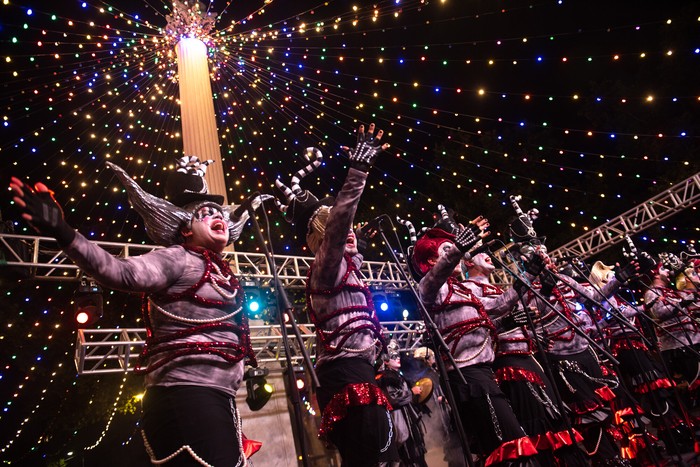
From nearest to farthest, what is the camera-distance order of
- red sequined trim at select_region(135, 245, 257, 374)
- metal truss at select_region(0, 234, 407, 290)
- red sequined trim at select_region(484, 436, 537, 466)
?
red sequined trim at select_region(135, 245, 257, 374), red sequined trim at select_region(484, 436, 537, 466), metal truss at select_region(0, 234, 407, 290)

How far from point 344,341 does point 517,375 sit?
7.01 feet

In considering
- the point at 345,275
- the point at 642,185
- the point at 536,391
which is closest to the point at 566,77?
the point at 642,185

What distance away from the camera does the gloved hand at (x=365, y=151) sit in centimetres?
287

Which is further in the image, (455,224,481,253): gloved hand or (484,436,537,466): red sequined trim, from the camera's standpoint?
(455,224,481,253): gloved hand

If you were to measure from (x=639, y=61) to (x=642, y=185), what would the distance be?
4.79 m

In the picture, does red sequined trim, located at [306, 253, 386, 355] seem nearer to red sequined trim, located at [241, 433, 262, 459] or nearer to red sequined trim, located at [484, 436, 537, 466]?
red sequined trim, located at [241, 433, 262, 459]

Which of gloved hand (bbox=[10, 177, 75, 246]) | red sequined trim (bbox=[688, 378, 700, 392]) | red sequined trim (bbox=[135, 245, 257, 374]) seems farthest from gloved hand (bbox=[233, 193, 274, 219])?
red sequined trim (bbox=[688, 378, 700, 392])

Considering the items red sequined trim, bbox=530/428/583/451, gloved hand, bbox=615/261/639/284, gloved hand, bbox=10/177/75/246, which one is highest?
gloved hand, bbox=615/261/639/284

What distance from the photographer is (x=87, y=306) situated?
7566mm

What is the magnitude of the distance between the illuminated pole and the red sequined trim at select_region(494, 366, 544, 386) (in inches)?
289

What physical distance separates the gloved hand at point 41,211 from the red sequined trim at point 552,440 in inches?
147

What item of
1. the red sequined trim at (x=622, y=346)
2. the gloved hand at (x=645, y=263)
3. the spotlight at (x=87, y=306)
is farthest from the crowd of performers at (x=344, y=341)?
the spotlight at (x=87, y=306)

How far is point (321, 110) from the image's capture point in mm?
14984

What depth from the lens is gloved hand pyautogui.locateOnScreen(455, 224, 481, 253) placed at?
11.6ft
